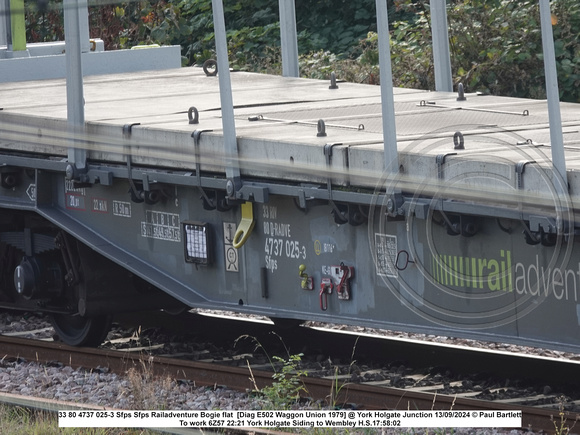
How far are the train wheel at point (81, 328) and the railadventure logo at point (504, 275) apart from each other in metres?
3.42

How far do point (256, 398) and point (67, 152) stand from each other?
262 cm

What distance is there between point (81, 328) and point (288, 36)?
3.17m

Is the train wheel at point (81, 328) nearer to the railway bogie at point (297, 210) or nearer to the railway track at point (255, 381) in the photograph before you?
the railway bogie at point (297, 210)

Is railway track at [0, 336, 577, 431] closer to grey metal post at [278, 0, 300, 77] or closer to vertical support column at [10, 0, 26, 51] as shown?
grey metal post at [278, 0, 300, 77]

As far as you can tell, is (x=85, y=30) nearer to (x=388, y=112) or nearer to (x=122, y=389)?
(x=122, y=389)

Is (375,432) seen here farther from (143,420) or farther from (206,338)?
(206,338)

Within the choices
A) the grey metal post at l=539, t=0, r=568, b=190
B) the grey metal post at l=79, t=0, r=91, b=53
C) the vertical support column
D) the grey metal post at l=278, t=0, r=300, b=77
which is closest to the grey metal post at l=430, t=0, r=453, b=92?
the grey metal post at l=278, t=0, r=300, b=77

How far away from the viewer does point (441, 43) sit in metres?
9.67

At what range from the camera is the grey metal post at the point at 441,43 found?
943 cm

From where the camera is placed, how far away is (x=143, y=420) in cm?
681

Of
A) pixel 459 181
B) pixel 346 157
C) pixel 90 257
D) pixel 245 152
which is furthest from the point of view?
pixel 90 257

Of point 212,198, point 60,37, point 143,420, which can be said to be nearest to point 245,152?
point 212,198

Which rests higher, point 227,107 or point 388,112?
point 227,107
